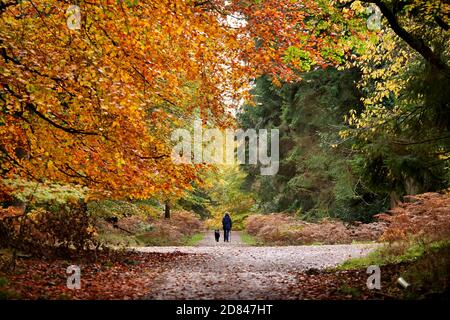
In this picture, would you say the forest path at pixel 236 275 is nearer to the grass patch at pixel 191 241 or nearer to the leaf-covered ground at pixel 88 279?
the leaf-covered ground at pixel 88 279

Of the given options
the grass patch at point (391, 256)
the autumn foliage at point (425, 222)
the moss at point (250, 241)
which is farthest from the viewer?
the moss at point (250, 241)

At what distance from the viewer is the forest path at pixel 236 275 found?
27.0 ft

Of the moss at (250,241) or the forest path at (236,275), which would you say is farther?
the moss at (250,241)

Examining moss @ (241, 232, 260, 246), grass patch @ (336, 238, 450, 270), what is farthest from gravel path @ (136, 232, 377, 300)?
moss @ (241, 232, 260, 246)

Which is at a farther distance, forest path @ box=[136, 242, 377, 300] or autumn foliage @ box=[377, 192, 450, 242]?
autumn foliage @ box=[377, 192, 450, 242]

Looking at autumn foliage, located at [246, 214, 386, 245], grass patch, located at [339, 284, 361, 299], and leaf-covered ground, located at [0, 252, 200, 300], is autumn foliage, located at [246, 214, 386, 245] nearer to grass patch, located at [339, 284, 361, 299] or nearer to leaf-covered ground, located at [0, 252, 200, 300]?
leaf-covered ground, located at [0, 252, 200, 300]

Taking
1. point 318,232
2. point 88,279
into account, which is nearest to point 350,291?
point 88,279

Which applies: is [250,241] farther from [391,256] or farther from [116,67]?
[116,67]

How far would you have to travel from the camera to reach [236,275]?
34.8 feet

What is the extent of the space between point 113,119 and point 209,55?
11.8ft

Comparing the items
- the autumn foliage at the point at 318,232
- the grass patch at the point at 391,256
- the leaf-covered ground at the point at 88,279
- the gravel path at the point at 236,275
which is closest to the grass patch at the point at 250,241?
the autumn foliage at the point at 318,232

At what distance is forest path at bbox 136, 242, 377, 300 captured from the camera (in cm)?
823
